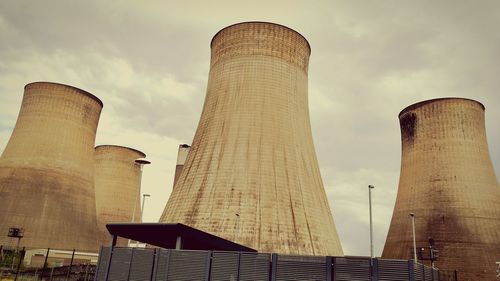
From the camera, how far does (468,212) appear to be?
23906 mm

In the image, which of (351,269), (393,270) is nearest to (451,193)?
(393,270)

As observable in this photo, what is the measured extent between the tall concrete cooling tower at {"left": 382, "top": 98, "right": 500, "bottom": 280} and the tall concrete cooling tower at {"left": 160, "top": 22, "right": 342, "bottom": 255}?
8701 millimetres

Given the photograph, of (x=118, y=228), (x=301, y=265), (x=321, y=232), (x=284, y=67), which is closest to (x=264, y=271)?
(x=301, y=265)

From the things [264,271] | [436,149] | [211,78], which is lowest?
A: [264,271]

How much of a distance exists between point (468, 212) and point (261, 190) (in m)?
14.0

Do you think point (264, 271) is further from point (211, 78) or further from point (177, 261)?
point (211, 78)

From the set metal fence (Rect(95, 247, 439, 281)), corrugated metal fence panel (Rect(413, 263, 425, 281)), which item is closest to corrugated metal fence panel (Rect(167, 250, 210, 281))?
metal fence (Rect(95, 247, 439, 281))

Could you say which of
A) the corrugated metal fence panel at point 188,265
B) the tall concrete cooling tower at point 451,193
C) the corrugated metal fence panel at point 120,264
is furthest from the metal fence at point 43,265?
A: the tall concrete cooling tower at point 451,193

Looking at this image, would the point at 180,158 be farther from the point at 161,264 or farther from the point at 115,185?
the point at 161,264

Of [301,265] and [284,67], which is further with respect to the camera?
[284,67]

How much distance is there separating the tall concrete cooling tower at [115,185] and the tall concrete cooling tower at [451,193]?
22.6 metres

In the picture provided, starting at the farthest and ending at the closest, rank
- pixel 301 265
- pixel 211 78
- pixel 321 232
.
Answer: pixel 211 78
pixel 321 232
pixel 301 265

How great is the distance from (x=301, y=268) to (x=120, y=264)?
156 inches

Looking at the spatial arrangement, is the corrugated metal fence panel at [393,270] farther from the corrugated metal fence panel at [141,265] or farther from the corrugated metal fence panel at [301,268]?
the corrugated metal fence panel at [141,265]
